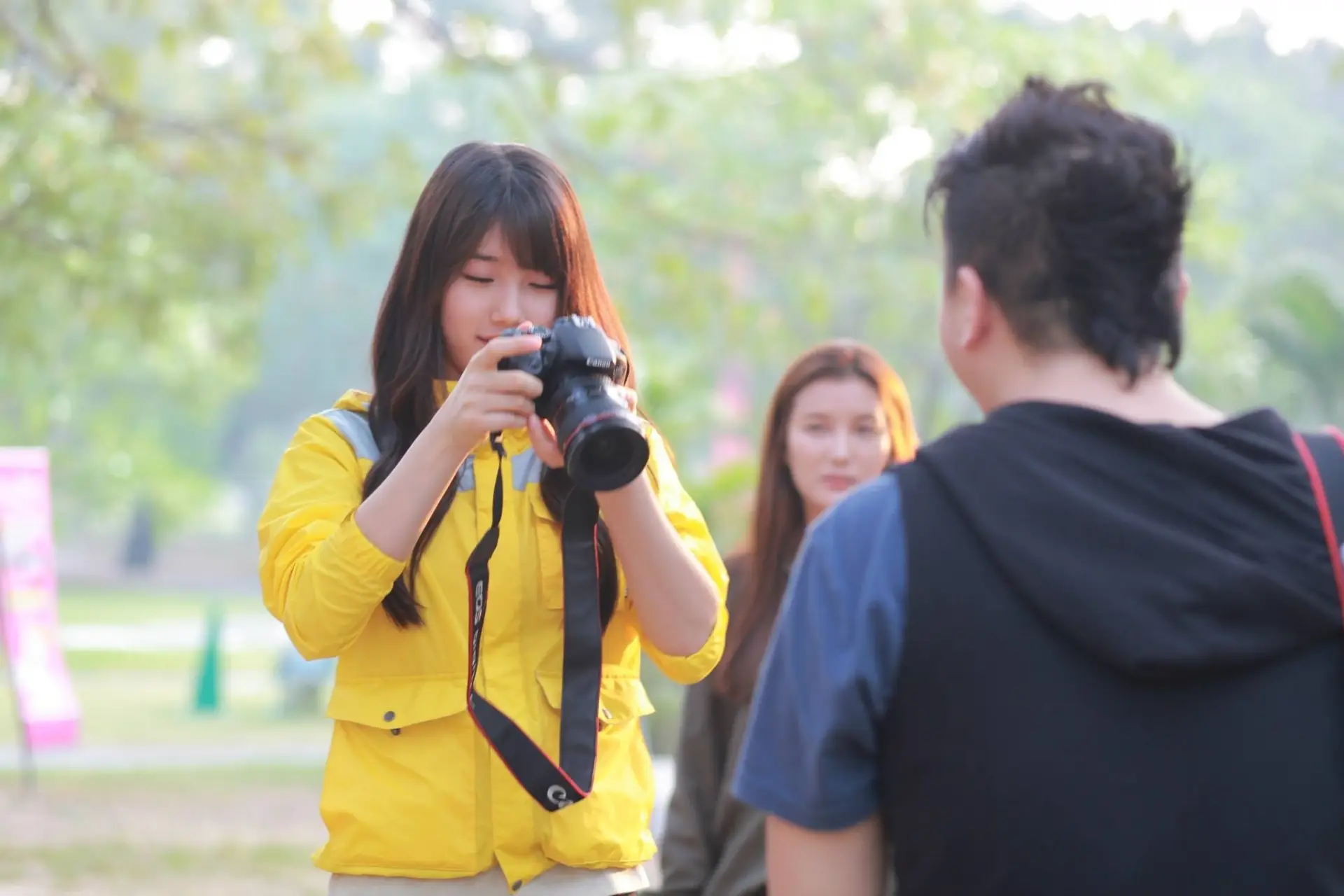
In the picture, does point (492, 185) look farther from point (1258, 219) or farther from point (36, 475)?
point (1258, 219)

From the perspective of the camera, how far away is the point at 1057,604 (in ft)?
5.13

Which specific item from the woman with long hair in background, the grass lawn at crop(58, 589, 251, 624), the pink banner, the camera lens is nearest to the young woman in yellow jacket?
the camera lens

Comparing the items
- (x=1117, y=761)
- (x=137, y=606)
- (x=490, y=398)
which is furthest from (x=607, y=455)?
(x=137, y=606)

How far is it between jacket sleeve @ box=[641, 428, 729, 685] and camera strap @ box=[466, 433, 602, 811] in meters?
0.13

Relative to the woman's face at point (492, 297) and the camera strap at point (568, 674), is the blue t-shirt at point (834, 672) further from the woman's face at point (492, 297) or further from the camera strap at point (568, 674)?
the woman's face at point (492, 297)

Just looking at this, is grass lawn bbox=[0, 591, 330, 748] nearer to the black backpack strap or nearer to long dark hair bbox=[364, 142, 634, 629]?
long dark hair bbox=[364, 142, 634, 629]

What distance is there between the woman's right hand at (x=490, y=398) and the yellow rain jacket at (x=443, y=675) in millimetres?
180

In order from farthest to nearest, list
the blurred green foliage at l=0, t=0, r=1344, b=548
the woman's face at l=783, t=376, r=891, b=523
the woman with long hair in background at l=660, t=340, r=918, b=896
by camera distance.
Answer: the blurred green foliage at l=0, t=0, r=1344, b=548, the woman's face at l=783, t=376, r=891, b=523, the woman with long hair in background at l=660, t=340, r=918, b=896

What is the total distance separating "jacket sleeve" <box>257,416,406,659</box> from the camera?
2152 mm

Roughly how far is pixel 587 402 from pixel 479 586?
0.32m

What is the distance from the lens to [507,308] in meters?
2.36

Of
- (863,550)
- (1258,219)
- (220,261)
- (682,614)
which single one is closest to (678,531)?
(682,614)

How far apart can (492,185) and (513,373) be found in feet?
1.18

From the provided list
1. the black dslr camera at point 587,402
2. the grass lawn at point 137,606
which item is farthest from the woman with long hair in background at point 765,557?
the grass lawn at point 137,606
